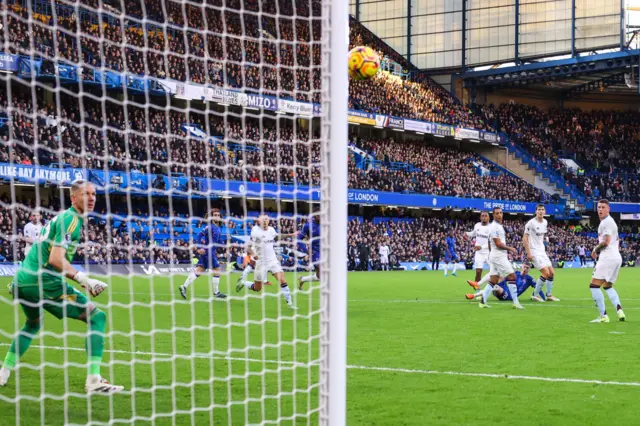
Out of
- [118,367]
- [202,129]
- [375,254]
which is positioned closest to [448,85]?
[375,254]

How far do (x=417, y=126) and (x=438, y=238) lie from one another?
9.74 m

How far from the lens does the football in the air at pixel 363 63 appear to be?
11.7m

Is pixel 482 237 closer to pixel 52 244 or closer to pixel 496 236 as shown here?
pixel 496 236

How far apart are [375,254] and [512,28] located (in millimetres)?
20764

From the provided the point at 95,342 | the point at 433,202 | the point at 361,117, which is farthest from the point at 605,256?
the point at 433,202

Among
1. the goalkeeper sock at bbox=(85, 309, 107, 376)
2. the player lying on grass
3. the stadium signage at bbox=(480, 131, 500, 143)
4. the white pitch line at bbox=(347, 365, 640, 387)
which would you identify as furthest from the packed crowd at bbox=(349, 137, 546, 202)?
the goalkeeper sock at bbox=(85, 309, 107, 376)

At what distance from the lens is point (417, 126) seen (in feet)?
166

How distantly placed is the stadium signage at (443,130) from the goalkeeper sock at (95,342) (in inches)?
1780

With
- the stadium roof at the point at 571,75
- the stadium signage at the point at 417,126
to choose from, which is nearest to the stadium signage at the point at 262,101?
the stadium signage at the point at 417,126

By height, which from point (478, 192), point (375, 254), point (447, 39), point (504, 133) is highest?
point (447, 39)

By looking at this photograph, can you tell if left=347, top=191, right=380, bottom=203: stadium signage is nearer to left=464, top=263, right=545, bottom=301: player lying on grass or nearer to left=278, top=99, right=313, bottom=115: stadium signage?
left=464, top=263, right=545, bottom=301: player lying on grass

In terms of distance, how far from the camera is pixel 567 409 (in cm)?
671

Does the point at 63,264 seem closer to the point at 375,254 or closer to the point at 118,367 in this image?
the point at 118,367

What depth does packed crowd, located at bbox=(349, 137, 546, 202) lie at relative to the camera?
4578cm
